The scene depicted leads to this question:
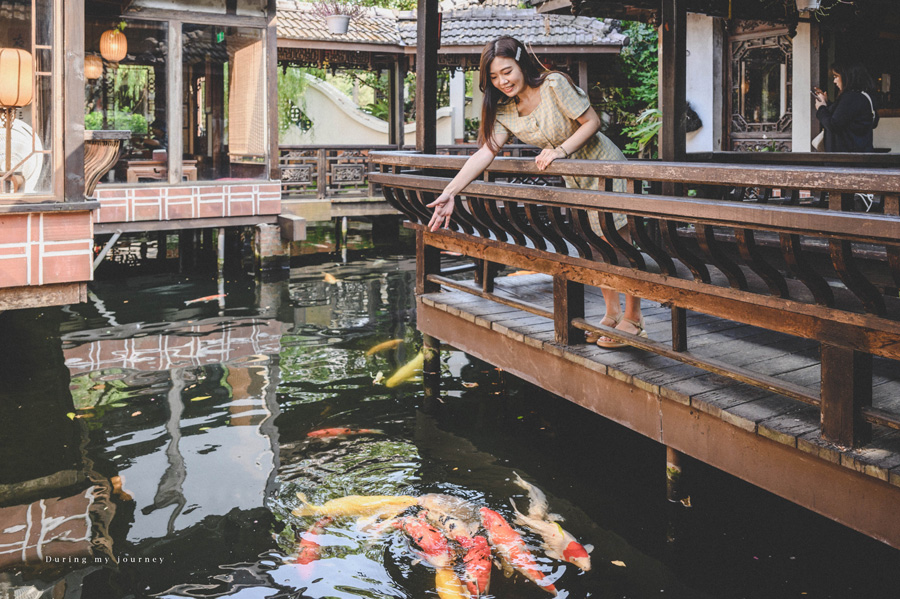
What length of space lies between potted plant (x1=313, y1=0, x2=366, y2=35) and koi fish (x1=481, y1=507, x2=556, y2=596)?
1299cm

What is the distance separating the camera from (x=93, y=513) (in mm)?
4824

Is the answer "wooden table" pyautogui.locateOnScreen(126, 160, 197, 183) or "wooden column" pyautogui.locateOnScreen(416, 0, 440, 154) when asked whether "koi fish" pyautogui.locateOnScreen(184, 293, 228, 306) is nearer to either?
"wooden table" pyautogui.locateOnScreen(126, 160, 197, 183)

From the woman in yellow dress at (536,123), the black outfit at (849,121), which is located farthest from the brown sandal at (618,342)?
the black outfit at (849,121)

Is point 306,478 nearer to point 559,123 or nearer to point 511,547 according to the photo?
point 511,547

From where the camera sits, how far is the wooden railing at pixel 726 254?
2.97m

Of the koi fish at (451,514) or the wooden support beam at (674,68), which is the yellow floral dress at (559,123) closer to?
the wooden support beam at (674,68)

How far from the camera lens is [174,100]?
12.2m

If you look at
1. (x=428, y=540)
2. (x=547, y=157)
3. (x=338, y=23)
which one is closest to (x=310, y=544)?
(x=428, y=540)

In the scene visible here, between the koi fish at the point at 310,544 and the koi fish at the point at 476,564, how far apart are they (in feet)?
2.57

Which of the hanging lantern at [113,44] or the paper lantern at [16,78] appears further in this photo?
the hanging lantern at [113,44]

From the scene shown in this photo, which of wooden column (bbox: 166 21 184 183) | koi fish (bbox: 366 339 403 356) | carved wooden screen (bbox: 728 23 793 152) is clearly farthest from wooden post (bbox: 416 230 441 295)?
wooden column (bbox: 166 21 184 183)

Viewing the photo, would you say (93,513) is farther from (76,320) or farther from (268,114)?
(268,114)

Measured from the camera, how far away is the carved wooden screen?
11.3 m

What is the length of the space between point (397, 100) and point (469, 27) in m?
Result: 2.14
